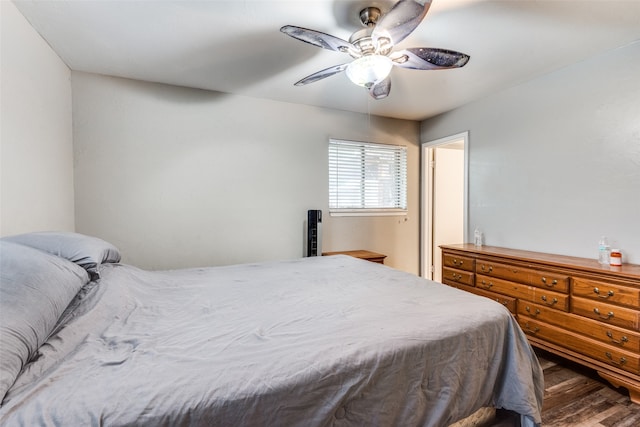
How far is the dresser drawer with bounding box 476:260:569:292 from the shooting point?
2.18m

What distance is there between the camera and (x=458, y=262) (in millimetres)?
3012

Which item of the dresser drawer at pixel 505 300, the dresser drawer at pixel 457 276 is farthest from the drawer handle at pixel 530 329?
the dresser drawer at pixel 457 276

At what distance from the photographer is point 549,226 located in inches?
103

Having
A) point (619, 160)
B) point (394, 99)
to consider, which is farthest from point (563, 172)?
point (394, 99)

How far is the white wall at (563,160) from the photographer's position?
214cm

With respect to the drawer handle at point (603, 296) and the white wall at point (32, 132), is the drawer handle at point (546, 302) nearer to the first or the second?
the drawer handle at point (603, 296)

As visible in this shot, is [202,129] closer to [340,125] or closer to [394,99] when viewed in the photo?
[340,125]

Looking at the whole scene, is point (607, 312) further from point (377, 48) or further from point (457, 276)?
point (377, 48)

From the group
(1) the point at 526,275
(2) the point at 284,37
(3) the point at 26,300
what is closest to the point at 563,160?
(1) the point at 526,275

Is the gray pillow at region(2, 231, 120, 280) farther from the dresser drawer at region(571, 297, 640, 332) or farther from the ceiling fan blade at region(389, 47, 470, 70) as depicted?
the dresser drawer at region(571, 297, 640, 332)

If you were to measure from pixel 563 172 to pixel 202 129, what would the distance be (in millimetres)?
3385

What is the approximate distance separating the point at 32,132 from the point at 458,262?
367cm

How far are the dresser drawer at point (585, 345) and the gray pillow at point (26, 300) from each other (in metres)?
2.97

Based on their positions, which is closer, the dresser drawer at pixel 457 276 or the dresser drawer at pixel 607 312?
the dresser drawer at pixel 607 312
